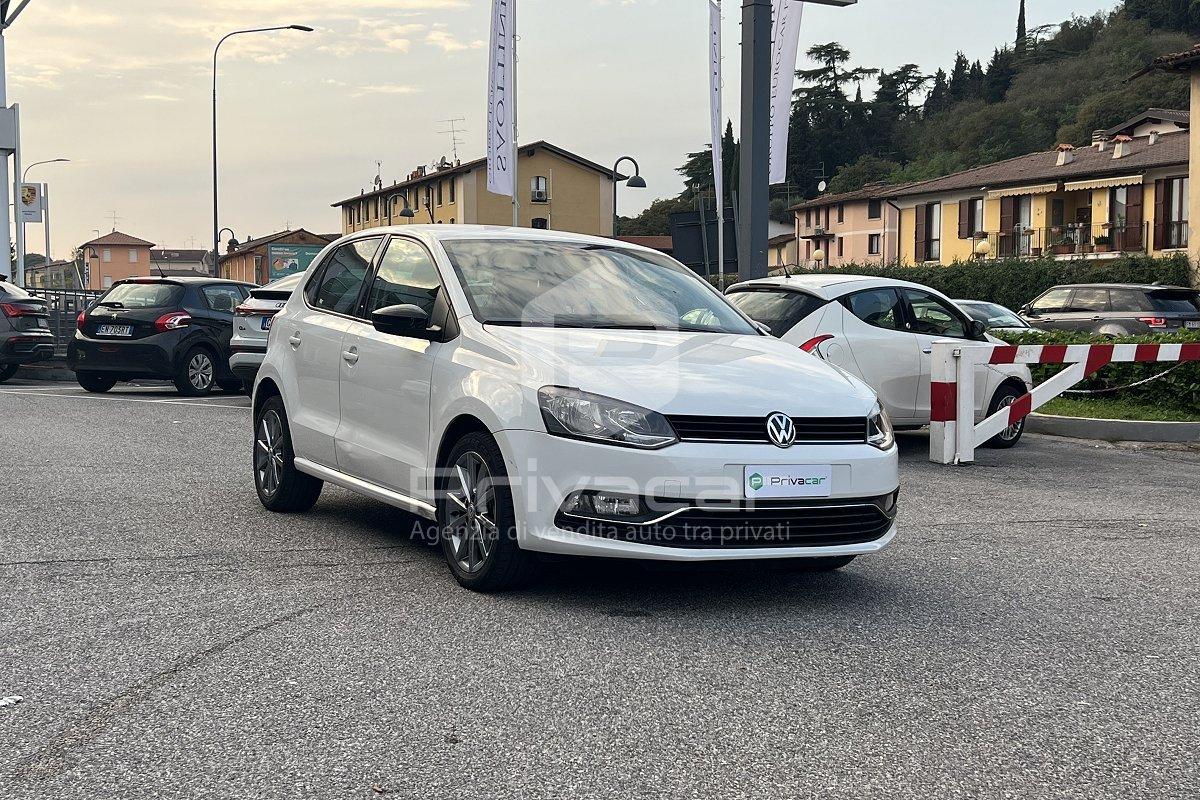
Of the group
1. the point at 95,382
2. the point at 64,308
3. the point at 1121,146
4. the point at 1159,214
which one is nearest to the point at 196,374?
the point at 95,382

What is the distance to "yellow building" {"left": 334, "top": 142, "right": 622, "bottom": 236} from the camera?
82438 mm

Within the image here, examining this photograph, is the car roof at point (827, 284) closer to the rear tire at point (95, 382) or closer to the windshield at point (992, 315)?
the rear tire at point (95, 382)

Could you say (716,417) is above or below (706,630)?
above

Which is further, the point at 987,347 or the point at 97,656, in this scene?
the point at 987,347

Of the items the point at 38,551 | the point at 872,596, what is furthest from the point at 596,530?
the point at 38,551

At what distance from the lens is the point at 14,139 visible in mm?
32188

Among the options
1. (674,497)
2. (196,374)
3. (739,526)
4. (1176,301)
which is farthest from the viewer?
(1176,301)

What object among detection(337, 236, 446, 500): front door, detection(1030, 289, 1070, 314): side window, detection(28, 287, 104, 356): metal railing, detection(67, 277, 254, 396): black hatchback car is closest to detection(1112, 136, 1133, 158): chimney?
detection(1030, 289, 1070, 314): side window

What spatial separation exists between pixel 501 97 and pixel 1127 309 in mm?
13200

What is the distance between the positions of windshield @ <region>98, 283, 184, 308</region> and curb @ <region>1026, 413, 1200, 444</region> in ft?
37.8

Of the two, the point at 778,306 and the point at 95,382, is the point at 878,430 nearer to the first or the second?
the point at 778,306

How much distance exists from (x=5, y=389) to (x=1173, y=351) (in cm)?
1529

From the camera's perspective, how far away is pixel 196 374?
17391 mm

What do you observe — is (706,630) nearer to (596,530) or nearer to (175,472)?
(596,530)
